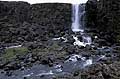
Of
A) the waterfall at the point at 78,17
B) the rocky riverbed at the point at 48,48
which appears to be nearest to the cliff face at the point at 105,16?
the rocky riverbed at the point at 48,48

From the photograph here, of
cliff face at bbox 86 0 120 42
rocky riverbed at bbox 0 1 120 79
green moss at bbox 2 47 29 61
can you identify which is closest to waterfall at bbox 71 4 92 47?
rocky riverbed at bbox 0 1 120 79

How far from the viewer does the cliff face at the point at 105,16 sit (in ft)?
172

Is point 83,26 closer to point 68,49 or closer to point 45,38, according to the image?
point 45,38

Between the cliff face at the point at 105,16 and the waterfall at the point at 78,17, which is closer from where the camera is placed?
the cliff face at the point at 105,16

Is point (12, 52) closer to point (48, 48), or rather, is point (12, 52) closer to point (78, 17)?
point (48, 48)

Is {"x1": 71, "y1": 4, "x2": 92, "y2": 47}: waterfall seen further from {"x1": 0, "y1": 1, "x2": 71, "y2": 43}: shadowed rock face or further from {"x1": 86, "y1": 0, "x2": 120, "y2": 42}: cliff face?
{"x1": 86, "y1": 0, "x2": 120, "y2": 42}: cliff face

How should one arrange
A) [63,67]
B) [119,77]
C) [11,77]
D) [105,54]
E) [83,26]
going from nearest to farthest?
[119,77] < [11,77] < [63,67] < [105,54] < [83,26]

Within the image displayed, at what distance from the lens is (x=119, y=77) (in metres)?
29.8

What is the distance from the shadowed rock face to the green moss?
31.6 feet

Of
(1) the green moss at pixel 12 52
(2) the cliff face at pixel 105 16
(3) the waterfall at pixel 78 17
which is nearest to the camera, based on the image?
(1) the green moss at pixel 12 52

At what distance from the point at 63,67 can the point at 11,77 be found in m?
6.91

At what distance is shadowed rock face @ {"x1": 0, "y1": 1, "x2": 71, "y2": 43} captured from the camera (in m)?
58.6

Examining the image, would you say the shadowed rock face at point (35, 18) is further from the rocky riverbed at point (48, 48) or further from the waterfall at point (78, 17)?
the waterfall at point (78, 17)

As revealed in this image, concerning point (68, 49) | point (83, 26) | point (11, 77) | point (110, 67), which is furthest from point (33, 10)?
point (110, 67)
